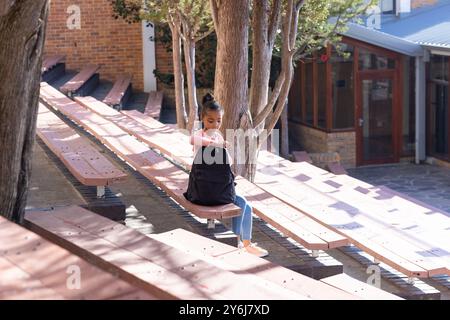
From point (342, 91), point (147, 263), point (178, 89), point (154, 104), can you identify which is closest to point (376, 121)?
point (342, 91)

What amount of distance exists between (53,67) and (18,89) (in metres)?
15.4

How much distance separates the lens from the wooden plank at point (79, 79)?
1763 centimetres

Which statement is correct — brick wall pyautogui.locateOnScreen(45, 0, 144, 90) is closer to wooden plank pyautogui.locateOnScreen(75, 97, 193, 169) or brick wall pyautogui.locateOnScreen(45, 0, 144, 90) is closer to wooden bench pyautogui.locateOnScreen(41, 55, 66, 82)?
wooden bench pyautogui.locateOnScreen(41, 55, 66, 82)

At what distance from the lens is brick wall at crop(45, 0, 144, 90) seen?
22547 millimetres

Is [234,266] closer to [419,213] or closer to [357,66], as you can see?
[419,213]

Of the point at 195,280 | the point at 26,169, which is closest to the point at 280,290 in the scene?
the point at 195,280

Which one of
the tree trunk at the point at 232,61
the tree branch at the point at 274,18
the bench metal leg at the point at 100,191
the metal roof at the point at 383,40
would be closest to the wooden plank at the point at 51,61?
the metal roof at the point at 383,40

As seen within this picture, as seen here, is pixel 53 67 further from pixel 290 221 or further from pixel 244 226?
pixel 244 226

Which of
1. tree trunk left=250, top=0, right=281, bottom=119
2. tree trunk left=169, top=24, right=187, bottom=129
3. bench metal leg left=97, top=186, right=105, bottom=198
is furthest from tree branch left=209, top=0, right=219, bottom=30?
tree trunk left=169, top=24, right=187, bottom=129

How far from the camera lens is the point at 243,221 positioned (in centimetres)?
757

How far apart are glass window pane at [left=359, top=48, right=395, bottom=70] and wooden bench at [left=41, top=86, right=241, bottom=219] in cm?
834

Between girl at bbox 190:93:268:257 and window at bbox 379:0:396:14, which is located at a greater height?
window at bbox 379:0:396:14
